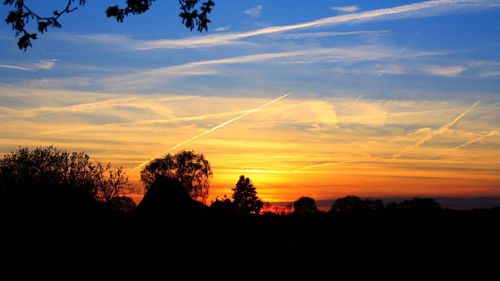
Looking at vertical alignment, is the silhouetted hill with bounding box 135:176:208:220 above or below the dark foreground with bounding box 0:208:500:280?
above

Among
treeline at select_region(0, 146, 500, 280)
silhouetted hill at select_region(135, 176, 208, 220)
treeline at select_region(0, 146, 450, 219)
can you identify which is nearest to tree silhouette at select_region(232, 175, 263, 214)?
treeline at select_region(0, 146, 450, 219)

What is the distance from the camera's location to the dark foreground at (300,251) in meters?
15.5

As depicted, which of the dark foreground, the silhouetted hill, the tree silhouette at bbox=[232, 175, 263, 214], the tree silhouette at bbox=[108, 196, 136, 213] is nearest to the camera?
the dark foreground

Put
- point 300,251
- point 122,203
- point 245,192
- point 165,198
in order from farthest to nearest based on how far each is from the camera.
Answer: point 245,192
point 122,203
point 165,198
point 300,251

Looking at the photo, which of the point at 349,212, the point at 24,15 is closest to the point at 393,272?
the point at 349,212

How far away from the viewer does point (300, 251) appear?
18.1m

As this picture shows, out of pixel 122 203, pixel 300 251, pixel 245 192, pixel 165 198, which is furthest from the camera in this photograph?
pixel 245 192

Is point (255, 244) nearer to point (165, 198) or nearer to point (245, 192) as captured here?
point (165, 198)

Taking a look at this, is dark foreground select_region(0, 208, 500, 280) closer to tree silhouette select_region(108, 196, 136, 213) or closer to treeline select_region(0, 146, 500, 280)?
treeline select_region(0, 146, 500, 280)

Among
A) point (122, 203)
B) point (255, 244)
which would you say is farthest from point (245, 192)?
point (255, 244)

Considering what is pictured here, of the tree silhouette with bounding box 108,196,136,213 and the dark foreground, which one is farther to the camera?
the tree silhouette with bounding box 108,196,136,213

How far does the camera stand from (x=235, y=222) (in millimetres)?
23438

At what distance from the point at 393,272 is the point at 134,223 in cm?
1659

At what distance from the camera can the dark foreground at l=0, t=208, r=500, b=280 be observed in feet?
50.9
